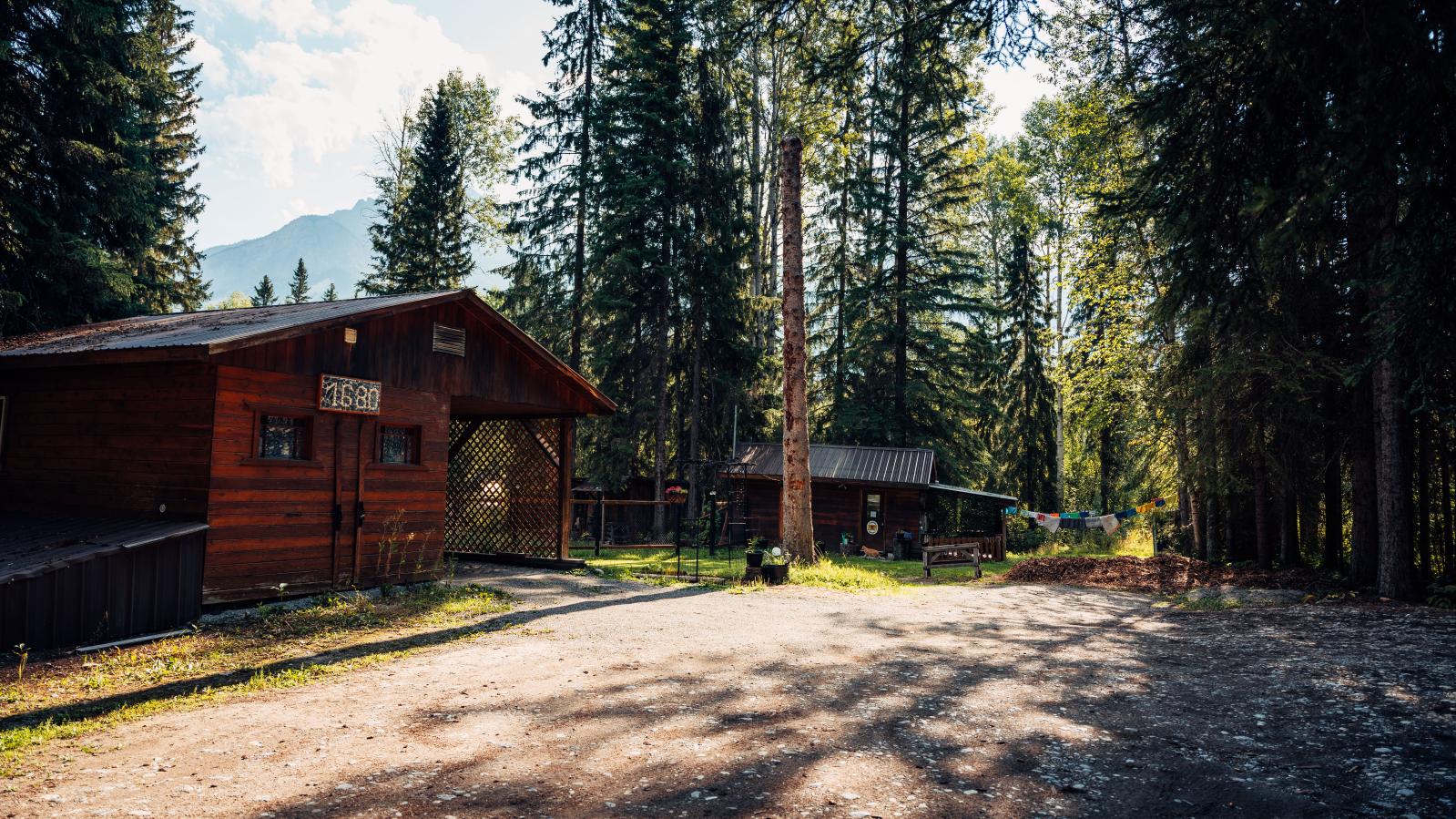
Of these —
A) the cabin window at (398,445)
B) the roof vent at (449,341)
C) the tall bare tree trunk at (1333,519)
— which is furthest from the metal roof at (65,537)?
the tall bare tree trunk at (1333,519)

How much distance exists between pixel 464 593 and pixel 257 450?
3229 millimetres

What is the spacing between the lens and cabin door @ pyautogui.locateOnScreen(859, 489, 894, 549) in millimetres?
25656

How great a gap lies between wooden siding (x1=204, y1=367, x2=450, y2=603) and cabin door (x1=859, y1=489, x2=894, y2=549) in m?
16.7

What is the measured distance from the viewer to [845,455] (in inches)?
1043

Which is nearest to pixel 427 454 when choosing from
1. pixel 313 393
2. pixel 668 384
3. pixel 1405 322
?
pixel 313 393

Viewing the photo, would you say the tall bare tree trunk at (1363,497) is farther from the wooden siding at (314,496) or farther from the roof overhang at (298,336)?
the wooden siding at (314,496)

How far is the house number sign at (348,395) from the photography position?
9.92 meters

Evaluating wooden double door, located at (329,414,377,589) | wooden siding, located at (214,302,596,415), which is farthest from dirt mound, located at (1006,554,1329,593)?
wooden double door, located at (329,414,377,589)

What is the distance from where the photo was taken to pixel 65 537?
26.3ft

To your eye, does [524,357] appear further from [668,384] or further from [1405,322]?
[668,384]

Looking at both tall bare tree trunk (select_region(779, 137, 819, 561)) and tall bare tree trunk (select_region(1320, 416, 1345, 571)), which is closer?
tall bare tree trunk (select_region(1320, 416, 1345, 571))

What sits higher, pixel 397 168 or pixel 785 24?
pixel 397 168

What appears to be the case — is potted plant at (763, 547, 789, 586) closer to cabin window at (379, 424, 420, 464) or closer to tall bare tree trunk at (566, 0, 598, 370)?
cabin window at (379, 424, 420, 464)

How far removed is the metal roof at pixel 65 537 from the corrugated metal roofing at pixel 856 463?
17.7 m
